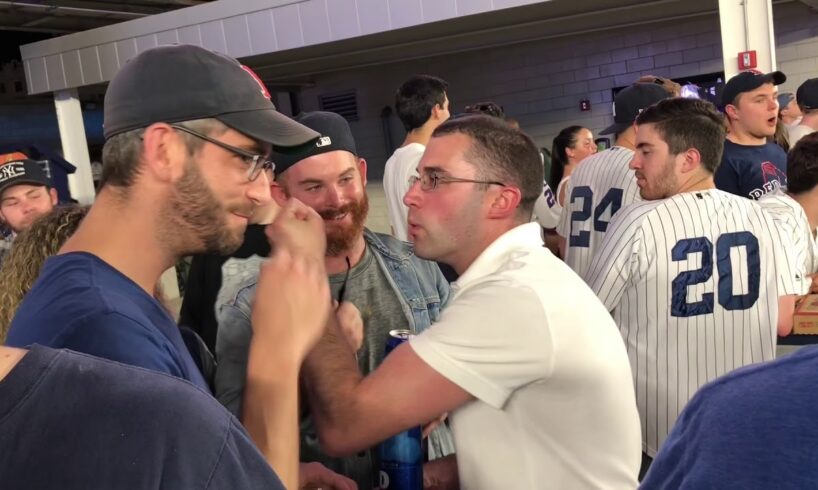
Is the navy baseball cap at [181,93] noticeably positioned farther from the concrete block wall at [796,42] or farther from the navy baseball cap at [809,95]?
the concrete block wall at [796,42]

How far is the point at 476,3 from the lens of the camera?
805cm

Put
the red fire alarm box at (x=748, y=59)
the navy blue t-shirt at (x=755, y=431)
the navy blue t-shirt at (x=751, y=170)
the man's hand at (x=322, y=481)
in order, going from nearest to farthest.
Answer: the navy blue t-shirt at (x=755, y=431) < the man's hand at (x=322, y=481) < the navy blue t-shirt at (x=751, y=170) < the red fire alarm box at (x=748, y=59)

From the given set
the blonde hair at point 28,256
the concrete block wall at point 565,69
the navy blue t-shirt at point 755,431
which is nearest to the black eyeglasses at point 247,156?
the blonde hair at point 28,256

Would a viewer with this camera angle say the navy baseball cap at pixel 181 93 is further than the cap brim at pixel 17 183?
No

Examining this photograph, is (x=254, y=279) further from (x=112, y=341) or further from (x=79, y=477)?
(x=79, y=477)

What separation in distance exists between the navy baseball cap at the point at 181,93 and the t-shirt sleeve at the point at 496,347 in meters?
0.61

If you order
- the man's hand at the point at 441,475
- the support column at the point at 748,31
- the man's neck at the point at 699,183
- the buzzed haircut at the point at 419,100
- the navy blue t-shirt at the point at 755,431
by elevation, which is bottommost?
the man's hand at the point at 441,475

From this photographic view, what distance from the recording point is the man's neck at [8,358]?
0.72 metres

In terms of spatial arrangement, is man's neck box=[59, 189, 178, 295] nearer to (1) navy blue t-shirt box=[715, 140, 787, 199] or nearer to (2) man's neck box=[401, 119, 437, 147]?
(2) man's neck box=[401, 119, 437, 147]

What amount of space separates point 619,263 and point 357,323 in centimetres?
145

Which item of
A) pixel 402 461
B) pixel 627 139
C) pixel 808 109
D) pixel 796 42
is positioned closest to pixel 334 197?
pixel 402 461

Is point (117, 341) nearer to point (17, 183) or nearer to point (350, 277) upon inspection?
point (350, 277)

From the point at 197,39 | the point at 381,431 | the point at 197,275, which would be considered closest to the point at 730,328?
the point at 381,431

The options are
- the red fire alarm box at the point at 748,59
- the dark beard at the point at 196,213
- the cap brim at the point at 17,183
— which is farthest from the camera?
the red fire alarm box at the point at 748,59
